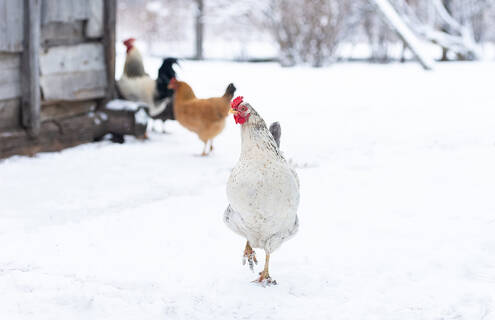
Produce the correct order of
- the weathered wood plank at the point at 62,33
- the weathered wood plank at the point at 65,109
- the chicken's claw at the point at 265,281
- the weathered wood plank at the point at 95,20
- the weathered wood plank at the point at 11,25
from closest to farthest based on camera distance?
the chicken's claw at the point at 265,281
the weathered wood plank at the point at 11,25
the weathered wood plank at the point at 62,33
the weathered wood plank at the point at 65,109
the weathered wood plank at the point at 95,20

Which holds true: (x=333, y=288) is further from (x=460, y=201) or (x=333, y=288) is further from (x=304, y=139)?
(x=304, y=139)

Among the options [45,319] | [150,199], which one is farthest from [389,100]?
[45,319]

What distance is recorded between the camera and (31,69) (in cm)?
684

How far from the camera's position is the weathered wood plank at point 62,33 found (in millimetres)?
7207

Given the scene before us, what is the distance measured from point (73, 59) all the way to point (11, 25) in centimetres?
116

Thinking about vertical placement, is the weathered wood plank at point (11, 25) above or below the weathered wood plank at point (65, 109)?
above

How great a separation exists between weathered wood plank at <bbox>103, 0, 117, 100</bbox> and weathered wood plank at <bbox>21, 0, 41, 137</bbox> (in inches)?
50.8

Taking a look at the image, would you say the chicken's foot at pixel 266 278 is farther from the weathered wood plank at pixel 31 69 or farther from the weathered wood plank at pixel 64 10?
the weathered wood plank at pixel 64 10

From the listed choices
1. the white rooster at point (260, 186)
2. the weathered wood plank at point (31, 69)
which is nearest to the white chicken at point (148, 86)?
the weathered wood plank at point (31, 69)

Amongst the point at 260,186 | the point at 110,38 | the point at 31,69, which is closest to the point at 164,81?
the point at 110,38

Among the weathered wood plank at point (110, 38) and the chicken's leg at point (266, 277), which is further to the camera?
the weathered wood plank at point (110, 38)

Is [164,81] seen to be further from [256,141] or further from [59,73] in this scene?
[256,141]

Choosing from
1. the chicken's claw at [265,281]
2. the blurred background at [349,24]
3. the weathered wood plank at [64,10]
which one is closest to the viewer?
the chicken's claw at [265,281]

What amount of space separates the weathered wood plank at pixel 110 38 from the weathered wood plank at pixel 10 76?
1.48 meters
